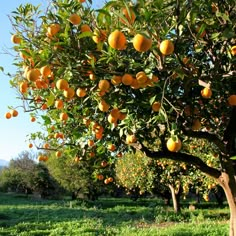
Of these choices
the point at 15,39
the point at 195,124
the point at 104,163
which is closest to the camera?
the point at 15,39

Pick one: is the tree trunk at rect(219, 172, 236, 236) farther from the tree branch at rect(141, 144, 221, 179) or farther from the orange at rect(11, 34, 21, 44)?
the orange at rect(11, 34, 21, 44)

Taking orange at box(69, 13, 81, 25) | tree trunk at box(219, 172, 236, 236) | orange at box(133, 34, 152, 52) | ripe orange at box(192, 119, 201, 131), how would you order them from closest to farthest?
orange at box(133, 34, 152, 52)
orange at box(69, 13, 81, 25)
ripe orange at box(192, 119, 201, 131)
tree trunk at box(219, 172, 236, 236)

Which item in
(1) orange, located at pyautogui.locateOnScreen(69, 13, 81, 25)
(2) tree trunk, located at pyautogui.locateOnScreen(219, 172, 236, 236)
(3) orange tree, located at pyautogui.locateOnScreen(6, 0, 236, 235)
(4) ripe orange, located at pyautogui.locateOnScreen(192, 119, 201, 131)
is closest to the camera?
(3) orange tree, located at pyautogui.locateOnScreen(6, 0, 236, 235)

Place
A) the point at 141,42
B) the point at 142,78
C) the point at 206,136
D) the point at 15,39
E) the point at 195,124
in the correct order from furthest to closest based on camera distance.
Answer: the point at 206,136, the point at 195,124, the point at 15,39, the point at 142,78, the point at 141,42

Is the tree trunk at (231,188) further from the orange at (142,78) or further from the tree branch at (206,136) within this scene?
the orange at (142,78)

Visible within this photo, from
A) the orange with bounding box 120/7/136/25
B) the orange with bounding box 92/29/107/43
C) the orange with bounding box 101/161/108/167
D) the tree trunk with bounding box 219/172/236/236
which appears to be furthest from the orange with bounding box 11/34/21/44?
the tree trunk with bounding box 219/172/236/236

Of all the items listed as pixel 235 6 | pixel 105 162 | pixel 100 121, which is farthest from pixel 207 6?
pixel 105 162

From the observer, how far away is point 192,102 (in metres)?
3.87

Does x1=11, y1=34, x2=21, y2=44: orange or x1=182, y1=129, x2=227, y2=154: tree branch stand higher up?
x1=11, y1=34, x2=21, y2=44: orange

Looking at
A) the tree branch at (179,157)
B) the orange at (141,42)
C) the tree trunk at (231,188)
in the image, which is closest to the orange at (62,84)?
the orange at (141,42)

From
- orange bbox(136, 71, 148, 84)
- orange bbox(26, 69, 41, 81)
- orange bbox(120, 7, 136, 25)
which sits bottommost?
orange bbox(136, 71, 148, 84)

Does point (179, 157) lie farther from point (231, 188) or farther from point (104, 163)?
point (104, 163)

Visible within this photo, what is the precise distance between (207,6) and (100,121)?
1742 mm

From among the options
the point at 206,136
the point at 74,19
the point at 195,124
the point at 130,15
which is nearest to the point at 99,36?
the point at 74,19
